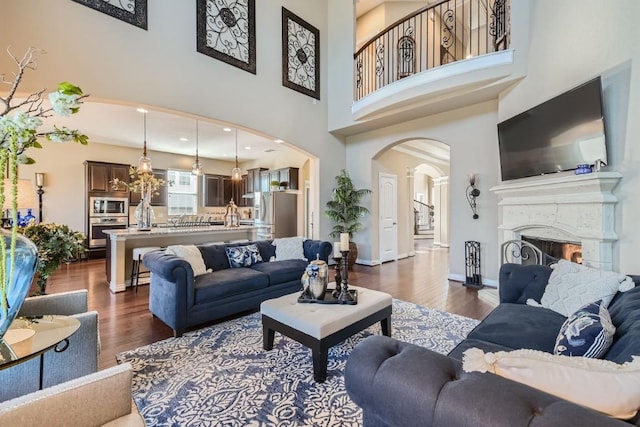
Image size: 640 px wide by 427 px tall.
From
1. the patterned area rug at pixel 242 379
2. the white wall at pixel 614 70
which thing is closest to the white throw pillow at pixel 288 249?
the patterned area rug at pixel 242 379

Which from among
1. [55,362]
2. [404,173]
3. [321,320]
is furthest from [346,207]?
[55,362]

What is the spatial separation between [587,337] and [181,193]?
31.5ft

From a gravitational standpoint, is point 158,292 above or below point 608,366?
below

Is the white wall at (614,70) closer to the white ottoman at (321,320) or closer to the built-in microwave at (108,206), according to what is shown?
the white ottoman at (321,320)

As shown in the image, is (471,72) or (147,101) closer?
(147,101)

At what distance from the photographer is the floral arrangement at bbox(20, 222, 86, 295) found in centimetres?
220

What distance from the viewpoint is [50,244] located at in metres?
2.22

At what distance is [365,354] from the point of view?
104cm

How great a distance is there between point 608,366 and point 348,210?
17.5 ft

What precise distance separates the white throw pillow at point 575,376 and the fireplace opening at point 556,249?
10.4 ft

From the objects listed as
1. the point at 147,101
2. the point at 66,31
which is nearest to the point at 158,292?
the point at 147,101

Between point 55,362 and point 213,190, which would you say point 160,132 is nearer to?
point 213,190

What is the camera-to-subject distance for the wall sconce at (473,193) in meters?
4.71

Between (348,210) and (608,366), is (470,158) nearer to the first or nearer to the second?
(348,210)
